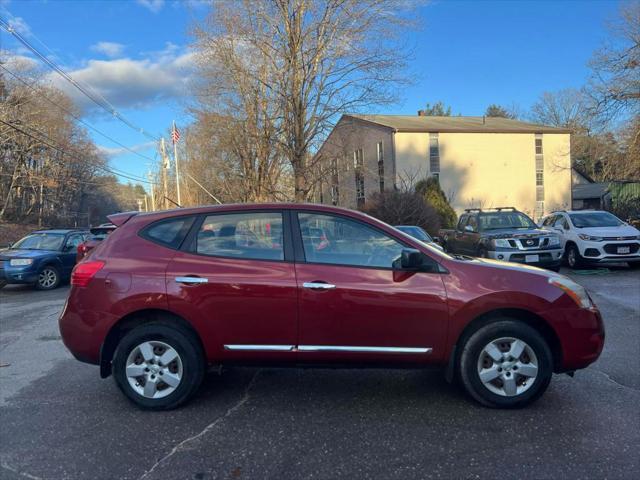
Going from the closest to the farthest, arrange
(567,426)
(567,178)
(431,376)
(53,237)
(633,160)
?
1. (567,426)
2. (431,376)
3. (53,237)
4. (633,160)
5. (567,178)

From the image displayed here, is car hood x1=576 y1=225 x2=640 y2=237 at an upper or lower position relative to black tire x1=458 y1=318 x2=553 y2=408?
upper

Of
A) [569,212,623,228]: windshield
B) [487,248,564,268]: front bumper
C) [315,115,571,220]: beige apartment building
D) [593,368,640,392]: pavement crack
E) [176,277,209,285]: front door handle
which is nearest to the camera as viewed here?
[176,277,209,285]: front door handle

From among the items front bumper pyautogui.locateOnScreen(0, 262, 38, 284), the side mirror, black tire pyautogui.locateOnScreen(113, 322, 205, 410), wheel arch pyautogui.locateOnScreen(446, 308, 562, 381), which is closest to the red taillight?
black tire pyautogui.locateOnScreen(113, 322, 205, 410)

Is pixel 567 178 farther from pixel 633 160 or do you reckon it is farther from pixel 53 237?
pixel 53 237

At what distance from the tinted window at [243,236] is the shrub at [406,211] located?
1796cm

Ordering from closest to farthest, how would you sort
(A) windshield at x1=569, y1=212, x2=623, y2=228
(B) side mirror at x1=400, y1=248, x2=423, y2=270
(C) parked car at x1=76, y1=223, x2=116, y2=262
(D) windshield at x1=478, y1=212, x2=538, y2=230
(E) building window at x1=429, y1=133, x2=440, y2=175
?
(B) side mirror at x1=400, y1=248, x2=423, y2=270 < (C) parked car at x1=76, y1=223, x2=116, y2=262 < (D) windshield at x1=478, y1=212, x2=538, y2=230 < (A) windshield at x1=569, y1=212, x2=623, y2=228 < (E) building window at x1=429, y1=133, x2=440, y2=175

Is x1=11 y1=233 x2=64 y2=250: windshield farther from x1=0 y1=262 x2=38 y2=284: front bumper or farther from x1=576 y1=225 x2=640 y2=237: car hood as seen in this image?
x1=576 y1=225 x2=640 y2=237: car hood

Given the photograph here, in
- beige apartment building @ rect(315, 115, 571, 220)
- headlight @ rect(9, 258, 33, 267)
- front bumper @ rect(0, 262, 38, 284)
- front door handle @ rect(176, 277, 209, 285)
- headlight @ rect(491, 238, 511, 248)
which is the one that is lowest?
front bumper @ rect(0, 262, 38, 284)

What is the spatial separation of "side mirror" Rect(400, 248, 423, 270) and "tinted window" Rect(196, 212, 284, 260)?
0.99m

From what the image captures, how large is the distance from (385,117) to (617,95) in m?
23.4

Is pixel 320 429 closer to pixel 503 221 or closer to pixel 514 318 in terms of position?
pixel 514 318

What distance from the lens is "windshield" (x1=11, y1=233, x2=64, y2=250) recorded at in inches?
521

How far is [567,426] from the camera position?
3695 millimetres

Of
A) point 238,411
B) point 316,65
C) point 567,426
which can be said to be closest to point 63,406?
point 238,411
